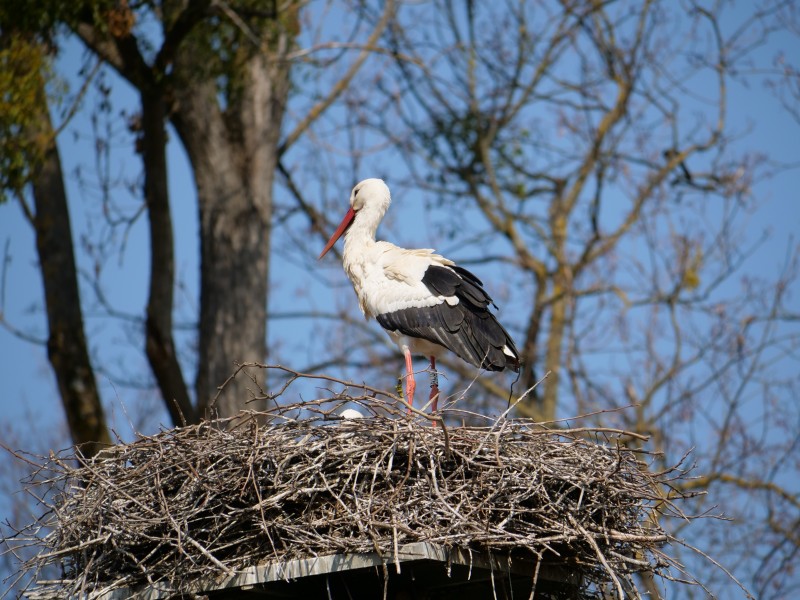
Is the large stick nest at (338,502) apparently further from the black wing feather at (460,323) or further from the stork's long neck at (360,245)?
the stork's long neck at (360,245)

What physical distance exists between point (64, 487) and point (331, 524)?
137 cm

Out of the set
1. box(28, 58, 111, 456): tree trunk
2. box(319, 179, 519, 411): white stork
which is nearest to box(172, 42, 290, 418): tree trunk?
box(28, 58, 111, 456): tree trunk

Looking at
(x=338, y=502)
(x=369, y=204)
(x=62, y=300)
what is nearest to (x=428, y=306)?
(x=369, y=204)

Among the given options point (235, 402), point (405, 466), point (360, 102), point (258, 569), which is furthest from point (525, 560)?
point (360, 102)

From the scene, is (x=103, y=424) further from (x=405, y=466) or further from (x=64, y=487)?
(x=405, y=466)

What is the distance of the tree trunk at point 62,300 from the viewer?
9.41 m

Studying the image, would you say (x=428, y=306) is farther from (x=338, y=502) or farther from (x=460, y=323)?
(x=338, y=502)

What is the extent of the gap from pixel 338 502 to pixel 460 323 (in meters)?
1.98

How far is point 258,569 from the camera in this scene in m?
4.66

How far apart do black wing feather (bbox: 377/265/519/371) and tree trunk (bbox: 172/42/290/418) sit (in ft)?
11.9

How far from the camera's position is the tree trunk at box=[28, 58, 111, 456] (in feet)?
30.9

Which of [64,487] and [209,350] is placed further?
[209,350]

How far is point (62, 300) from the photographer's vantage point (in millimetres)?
9734

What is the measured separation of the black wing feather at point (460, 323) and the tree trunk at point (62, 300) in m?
3.62
